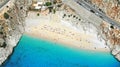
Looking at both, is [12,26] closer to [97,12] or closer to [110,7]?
[97,12]

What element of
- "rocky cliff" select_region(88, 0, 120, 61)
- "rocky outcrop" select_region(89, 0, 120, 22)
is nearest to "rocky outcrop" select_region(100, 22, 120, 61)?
"rocky cliff" select_region(88, 0, 120, 61)

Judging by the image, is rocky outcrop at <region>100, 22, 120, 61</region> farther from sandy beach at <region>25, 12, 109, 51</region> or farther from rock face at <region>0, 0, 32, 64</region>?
rock face at <region>0, 0, 32, 64</region>

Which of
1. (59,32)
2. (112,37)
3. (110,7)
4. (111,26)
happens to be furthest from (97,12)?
(59,32)

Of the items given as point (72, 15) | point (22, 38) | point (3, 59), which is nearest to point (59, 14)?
point (72, 15)

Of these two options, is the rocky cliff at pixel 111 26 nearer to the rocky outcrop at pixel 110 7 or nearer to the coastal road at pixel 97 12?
the rocky outcrop at pixel 110 7

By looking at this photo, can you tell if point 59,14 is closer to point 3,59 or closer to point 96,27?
point 96,27

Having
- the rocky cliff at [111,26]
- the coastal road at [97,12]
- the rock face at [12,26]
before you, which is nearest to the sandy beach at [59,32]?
the rocky cliff at [111,26]
